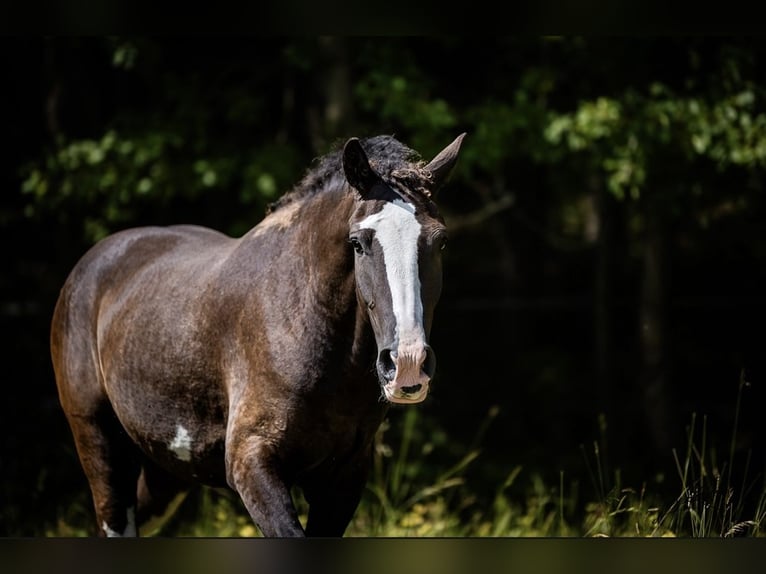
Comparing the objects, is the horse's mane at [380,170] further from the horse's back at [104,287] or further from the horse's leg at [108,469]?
the horse's leg at [108,469]

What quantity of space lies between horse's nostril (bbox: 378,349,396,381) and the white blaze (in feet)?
0.28

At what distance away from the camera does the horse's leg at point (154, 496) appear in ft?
16.7

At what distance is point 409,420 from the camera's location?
27.9 ft

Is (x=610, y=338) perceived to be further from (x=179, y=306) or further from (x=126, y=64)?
(x=179, y=306)

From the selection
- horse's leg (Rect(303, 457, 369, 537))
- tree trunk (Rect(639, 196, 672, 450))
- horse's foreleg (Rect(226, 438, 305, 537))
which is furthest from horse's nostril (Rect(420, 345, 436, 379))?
tree trunk (Rect(639, 196, 672, 450))

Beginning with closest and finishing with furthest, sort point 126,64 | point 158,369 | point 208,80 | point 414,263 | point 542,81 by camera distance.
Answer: point 414,263 → point 158,369 → point 126,64 → point 542,81 → point 208,80

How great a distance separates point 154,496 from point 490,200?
21.9 feet

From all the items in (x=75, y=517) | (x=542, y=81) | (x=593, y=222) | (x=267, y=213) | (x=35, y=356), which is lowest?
(x=75, y=517)

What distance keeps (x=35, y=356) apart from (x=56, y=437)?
3.29 ft

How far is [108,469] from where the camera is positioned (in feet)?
16.1

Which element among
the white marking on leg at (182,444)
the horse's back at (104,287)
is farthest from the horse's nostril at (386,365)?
the horse's back at (104,287)

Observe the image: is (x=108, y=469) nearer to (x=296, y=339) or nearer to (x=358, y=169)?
(x=296, y=339)

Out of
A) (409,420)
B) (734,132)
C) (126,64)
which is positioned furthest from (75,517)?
(734,132)

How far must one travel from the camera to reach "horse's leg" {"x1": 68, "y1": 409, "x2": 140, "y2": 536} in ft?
16.1
